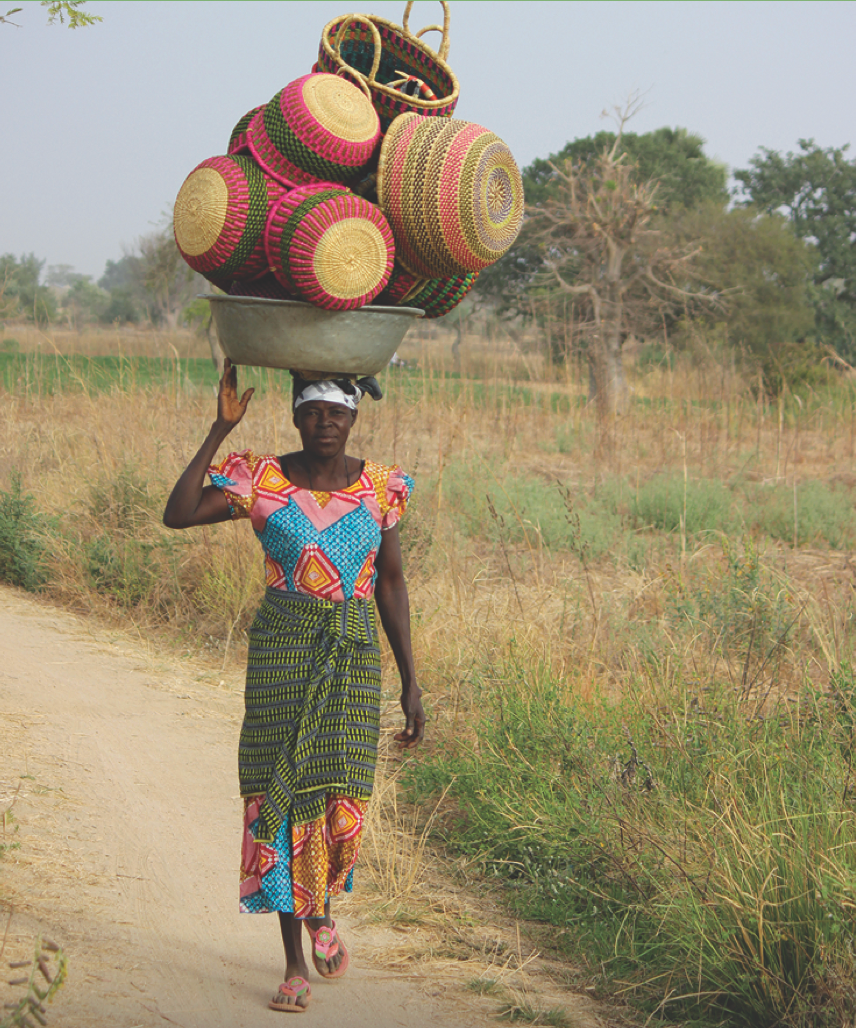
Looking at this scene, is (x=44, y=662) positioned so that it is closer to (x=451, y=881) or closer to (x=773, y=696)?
(x=451, y=881)

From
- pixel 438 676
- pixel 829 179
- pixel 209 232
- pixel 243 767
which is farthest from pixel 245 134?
pixel 829 179

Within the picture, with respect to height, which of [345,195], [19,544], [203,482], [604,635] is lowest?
[19,544]

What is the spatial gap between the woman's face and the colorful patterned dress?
109mm

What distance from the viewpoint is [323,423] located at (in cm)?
231

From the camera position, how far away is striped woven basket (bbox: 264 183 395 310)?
199cm

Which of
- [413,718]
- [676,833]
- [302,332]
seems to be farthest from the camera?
[676,833]

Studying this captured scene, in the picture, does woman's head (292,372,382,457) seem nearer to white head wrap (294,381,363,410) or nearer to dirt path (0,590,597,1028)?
white head wrap (294,381,363,410)

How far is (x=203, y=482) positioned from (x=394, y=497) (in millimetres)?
467

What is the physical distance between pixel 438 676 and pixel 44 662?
1830 millimetres

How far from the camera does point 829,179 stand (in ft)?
94.2

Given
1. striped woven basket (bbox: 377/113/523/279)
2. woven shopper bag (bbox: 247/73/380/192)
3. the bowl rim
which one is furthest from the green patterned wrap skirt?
woven shopper bag (bbox: 247/73/380/192)

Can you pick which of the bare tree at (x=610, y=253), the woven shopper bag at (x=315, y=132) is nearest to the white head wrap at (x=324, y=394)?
the woven shopper bag at (x=315, y=132)

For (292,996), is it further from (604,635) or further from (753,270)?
(753,270)

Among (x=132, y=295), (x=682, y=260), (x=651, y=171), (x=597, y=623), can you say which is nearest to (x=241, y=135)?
(x=597, y=623)
